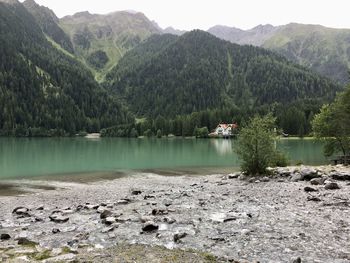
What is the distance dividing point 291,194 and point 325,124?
38.6m

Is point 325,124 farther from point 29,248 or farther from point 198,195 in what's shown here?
point 29,248

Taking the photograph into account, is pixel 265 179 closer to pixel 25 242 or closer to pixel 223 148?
pixel 25 242

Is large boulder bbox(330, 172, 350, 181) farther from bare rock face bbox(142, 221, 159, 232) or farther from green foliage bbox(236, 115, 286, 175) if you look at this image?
bare rock face bbox(142, 221, 159, 232)

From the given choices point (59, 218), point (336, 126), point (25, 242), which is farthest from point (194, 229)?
point (336, 126)

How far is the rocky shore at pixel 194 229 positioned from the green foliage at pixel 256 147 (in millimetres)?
11898

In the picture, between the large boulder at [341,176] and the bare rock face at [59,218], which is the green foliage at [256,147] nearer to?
the large boulder at [341,176]

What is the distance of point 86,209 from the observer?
27438 mm

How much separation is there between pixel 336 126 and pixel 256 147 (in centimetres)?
2496

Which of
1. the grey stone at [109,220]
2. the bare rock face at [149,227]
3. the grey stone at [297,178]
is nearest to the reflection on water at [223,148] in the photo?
the grey stone at [297,178]

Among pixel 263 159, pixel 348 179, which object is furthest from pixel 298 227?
pixel 263 159

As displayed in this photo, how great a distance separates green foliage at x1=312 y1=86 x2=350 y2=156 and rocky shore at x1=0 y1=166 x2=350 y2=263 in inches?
1248

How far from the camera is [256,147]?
4381 cm

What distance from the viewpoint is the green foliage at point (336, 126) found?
61.2 meters

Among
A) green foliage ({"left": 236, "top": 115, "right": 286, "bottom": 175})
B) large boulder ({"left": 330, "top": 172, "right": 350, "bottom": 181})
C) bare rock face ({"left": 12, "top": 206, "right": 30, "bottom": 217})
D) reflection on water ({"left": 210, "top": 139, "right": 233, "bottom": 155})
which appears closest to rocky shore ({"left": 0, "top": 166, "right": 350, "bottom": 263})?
bare rock face ({"left": 12, "top": 206, "right": 30, "bottom": 217})
